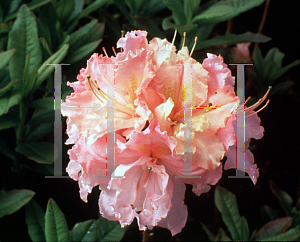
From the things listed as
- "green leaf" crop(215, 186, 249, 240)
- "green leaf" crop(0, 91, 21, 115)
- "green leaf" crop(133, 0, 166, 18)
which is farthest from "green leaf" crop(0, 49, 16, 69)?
"green leaf" crop(215, 186, 249, 240)

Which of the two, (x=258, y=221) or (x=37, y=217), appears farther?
(x=258, y=221)

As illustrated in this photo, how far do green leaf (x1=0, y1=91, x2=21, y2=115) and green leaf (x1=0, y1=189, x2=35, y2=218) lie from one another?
202mm

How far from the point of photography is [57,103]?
0.75 metres

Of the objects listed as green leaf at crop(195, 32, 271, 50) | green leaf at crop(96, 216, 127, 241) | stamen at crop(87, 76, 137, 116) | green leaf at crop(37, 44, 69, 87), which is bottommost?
green leaf at crop(96, 216, 127, 241)

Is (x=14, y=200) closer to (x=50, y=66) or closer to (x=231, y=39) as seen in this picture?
(x=50, y=66)

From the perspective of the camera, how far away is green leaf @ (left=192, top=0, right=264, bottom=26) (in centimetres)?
80

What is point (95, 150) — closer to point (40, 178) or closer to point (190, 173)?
point (190, 173)

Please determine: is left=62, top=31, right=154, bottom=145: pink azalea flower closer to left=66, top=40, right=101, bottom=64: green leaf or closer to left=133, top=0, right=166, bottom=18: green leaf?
left=66, top=40, right=101, bottom=64: green leaf

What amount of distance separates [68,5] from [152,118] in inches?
23.1

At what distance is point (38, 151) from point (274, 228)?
0.68 metres

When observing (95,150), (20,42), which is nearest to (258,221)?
(95,150)

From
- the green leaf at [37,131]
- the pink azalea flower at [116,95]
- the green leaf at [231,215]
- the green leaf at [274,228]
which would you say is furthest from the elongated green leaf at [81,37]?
the green leaf at [274,228]

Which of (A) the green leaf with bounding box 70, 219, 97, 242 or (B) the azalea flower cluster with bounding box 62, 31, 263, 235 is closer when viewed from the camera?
(B) the azalea flower cluster with bounding box 62, 31, 263, 235

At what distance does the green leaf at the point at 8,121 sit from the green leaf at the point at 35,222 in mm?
203
